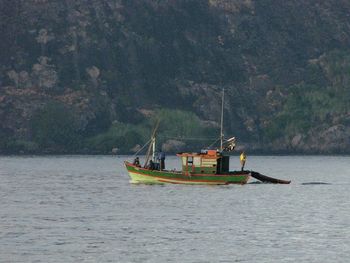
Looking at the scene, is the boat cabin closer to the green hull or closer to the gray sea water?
the green hull

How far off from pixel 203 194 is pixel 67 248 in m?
63.3

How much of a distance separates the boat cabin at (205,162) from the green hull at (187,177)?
0.67 metres

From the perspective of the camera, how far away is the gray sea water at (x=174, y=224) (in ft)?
287

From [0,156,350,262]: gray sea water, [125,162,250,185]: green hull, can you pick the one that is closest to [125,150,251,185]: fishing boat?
[125,162,250,185]: green hull

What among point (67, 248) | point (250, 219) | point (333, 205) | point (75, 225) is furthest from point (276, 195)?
point (67, 248)

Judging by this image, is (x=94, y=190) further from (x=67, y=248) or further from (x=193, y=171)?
(x=67, y=248)

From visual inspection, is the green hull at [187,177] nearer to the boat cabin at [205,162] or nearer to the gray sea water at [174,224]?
the boat cabin at [205,162]

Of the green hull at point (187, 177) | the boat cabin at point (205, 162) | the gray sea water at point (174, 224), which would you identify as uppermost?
the boat cabin at point (205, 162)

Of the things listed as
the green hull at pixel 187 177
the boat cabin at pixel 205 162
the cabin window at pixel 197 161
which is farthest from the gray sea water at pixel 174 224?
the cabin window at pixel 197 161

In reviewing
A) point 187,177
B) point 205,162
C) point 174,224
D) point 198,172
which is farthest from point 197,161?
point 174,224

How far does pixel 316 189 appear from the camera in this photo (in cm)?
17088

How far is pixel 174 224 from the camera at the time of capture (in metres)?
109

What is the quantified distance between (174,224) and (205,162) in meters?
51.5

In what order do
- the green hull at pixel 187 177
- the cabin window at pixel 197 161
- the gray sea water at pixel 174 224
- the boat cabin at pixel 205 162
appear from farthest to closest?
the green hull at pixel 187 177 → the cabin window at pixel 197 161 → the boat cabin at pixel 205 162 → the gray sea water at pixel 174 224
